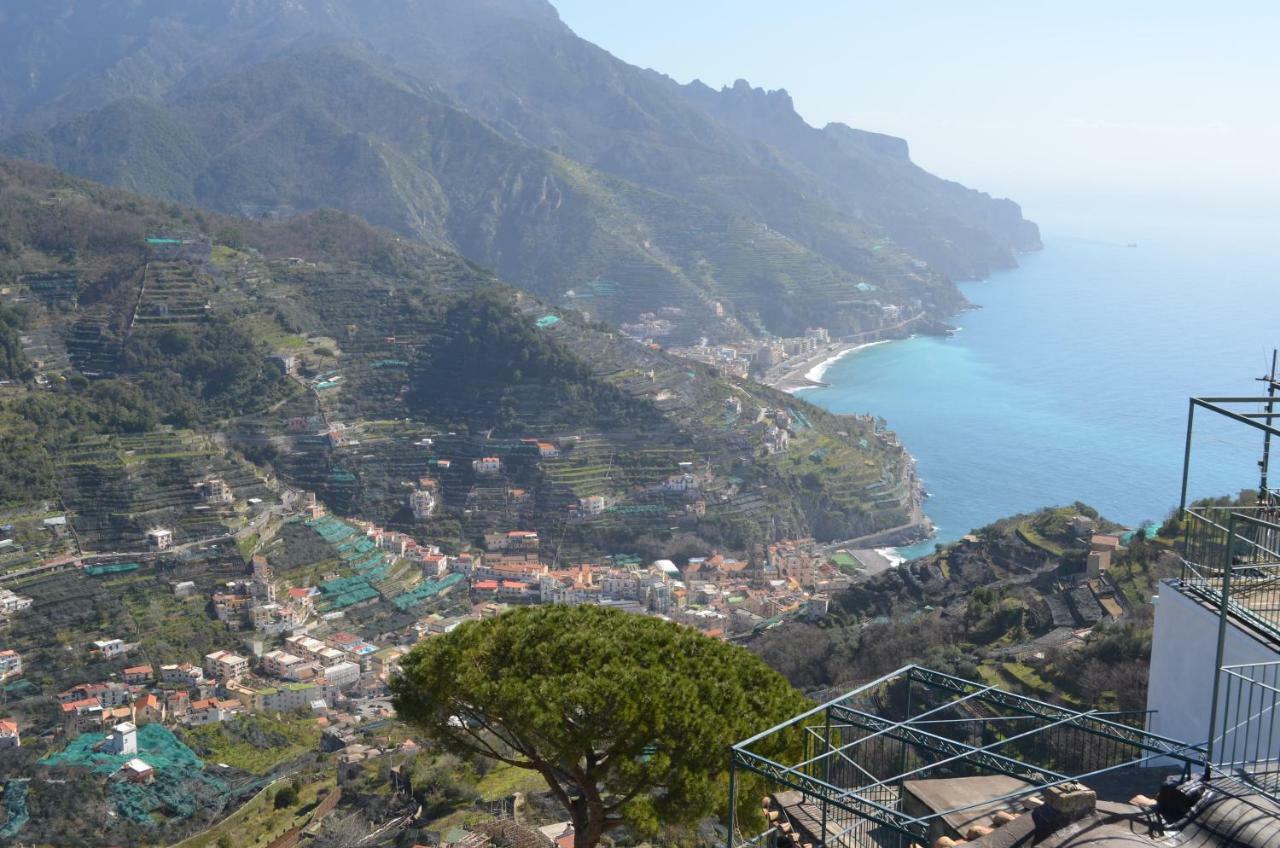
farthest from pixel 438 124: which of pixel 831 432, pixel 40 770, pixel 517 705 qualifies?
pixel 517 705

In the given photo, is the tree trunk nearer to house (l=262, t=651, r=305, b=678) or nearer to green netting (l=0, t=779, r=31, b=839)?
green netting (l=0, t=779, r=31, b=839)

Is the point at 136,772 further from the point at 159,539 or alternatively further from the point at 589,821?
the point at 589,821

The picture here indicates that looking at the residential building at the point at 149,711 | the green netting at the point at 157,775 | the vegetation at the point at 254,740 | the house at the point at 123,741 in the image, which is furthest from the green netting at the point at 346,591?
the house at the point at 123,741

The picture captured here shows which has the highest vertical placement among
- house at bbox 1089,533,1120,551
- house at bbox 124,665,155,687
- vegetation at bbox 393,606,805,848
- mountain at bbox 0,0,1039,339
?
mountain at bbox 0,0,1039,339

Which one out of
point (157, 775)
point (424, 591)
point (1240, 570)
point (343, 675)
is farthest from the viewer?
point (424, 591)

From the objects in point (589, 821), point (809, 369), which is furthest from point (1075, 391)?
point (589, 821)

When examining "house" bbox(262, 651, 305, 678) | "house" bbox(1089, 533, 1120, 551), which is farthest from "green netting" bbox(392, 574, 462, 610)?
"house" bbox(1089, 533, 1120, 551)
